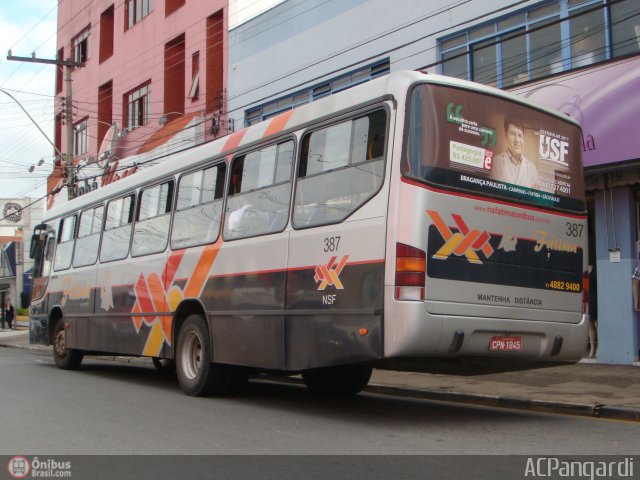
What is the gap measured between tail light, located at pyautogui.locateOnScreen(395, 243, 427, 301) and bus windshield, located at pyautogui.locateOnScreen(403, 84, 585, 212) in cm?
70

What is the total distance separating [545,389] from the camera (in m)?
10.0

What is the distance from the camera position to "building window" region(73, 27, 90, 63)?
1362 inches

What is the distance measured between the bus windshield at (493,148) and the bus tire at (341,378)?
3461 mm

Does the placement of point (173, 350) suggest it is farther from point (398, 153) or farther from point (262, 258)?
point (398, 153)

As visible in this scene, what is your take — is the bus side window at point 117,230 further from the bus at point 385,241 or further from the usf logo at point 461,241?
the usf logo at point 461,241

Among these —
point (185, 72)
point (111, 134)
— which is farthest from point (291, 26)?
point (111, 134)

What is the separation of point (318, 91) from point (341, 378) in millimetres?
10929

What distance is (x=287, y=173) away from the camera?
27.2 ft

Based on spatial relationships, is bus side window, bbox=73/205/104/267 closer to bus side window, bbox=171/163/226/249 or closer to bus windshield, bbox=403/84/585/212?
bus side window, bbox=171/163/226/249
